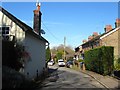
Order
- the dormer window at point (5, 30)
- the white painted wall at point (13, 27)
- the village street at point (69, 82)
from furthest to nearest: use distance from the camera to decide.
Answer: the dormer window at point (5, 30)
the white painted wall at point (13, 27)
the village street at point (69, 82)

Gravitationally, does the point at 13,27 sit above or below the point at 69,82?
above

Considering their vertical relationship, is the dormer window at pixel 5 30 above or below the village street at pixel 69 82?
above

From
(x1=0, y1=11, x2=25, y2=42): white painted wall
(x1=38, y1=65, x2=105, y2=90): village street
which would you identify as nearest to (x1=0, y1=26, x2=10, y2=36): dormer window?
(x1=0, y1=11, x2=25, y2=42): white painted wall

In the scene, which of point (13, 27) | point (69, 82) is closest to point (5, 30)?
point (13, 27)

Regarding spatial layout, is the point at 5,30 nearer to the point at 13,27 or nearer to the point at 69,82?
the point at 13,27

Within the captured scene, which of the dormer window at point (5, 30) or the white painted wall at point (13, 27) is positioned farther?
the dormer window at point (5, 30)

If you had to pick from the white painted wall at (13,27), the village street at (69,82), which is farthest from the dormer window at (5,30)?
the village street at (69,82)

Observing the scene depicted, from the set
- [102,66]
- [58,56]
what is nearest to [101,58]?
[102,66]

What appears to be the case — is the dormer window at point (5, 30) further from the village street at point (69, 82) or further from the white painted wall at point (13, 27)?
the village street at point (69, 82)

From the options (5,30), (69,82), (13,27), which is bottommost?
(69,82)

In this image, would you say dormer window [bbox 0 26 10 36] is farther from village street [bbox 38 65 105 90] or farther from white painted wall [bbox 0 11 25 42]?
village street [bbox 38 65 105 90]

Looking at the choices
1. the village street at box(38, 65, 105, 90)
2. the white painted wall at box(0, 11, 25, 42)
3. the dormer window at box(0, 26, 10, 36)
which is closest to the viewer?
the village street at box(38, 65, 105, 90)

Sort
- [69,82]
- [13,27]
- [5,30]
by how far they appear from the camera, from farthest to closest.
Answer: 1. [69,82]
2. [5,30]
3. [13,27]

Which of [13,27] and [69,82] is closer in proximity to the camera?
[13,27]
